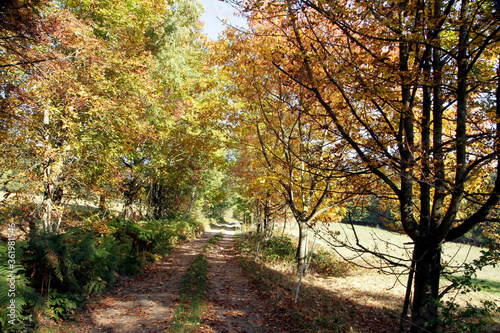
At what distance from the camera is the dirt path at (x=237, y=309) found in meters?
5.52

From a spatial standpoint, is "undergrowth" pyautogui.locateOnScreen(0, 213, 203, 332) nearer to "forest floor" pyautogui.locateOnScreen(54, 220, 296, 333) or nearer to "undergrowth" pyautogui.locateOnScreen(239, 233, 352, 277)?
"forest floor" pyautogui.locateOnScreen(54, 220, 296, 333)

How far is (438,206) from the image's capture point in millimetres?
3398

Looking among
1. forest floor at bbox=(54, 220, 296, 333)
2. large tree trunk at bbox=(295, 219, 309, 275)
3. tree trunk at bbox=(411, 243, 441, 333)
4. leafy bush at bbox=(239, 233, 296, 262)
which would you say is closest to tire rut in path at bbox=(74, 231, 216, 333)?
forest floor at bbox=(54, 220, 296, 333)

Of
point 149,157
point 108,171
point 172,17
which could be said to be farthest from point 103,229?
point 172,17

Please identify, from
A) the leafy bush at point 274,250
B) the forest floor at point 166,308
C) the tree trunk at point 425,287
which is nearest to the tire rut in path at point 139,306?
the forest floor at point 166,308

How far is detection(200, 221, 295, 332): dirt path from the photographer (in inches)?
217

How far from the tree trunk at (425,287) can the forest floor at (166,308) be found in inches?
115

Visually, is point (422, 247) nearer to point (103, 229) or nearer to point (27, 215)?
point (103, 229)

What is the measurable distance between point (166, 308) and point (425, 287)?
546cm

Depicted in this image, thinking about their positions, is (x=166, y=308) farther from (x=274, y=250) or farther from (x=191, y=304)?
(x=274, y=250)

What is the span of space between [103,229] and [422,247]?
7.73 meters

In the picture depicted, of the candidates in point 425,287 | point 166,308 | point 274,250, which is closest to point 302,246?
point 274,250

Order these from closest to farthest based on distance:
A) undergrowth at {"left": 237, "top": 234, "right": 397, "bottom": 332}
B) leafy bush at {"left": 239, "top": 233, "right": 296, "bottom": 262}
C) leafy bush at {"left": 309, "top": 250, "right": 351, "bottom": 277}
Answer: undergrowth at {"left": 237, "top": 234, "right": 397, "bottom": 332}
leafy bush at {"left": 239, "top": 233, "right": 296, "bottom": 262}
leafy bush at {"left": 309, "top": 250, "right": 351, "bottom": 277}

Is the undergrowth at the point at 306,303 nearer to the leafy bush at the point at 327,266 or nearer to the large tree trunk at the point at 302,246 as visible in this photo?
the leafy bush at the point at 327,266
